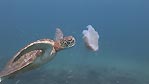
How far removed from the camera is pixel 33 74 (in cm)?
1104

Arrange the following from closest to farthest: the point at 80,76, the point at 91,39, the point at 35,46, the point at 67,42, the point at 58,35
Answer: the point at 35,46, the point at 67,42, the point at 58,35, the point at 91,39, the point at 80,76

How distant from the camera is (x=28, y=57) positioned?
394cm

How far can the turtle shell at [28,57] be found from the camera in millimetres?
3562

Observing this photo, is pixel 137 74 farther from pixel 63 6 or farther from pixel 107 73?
pixel 63 6

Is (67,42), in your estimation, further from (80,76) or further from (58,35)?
(80,76)

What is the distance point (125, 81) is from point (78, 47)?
7.49 metres

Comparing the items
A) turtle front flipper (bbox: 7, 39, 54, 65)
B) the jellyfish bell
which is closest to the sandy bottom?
the jellyfish bell

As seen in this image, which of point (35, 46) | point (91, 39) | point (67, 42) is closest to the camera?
point (35, 46)

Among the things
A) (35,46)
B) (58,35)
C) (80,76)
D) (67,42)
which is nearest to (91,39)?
(58,35)

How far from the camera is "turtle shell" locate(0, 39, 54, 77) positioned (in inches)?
140

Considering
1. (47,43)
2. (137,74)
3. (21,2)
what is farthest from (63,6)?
(47,43)

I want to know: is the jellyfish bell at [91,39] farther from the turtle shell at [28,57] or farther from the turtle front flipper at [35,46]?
the turtle front flipper at [35,46]

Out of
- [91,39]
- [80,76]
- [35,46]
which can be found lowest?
[35,46]

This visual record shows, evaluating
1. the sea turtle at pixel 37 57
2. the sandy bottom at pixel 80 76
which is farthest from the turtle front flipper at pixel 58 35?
the sandy bottom at pixel 80 76
